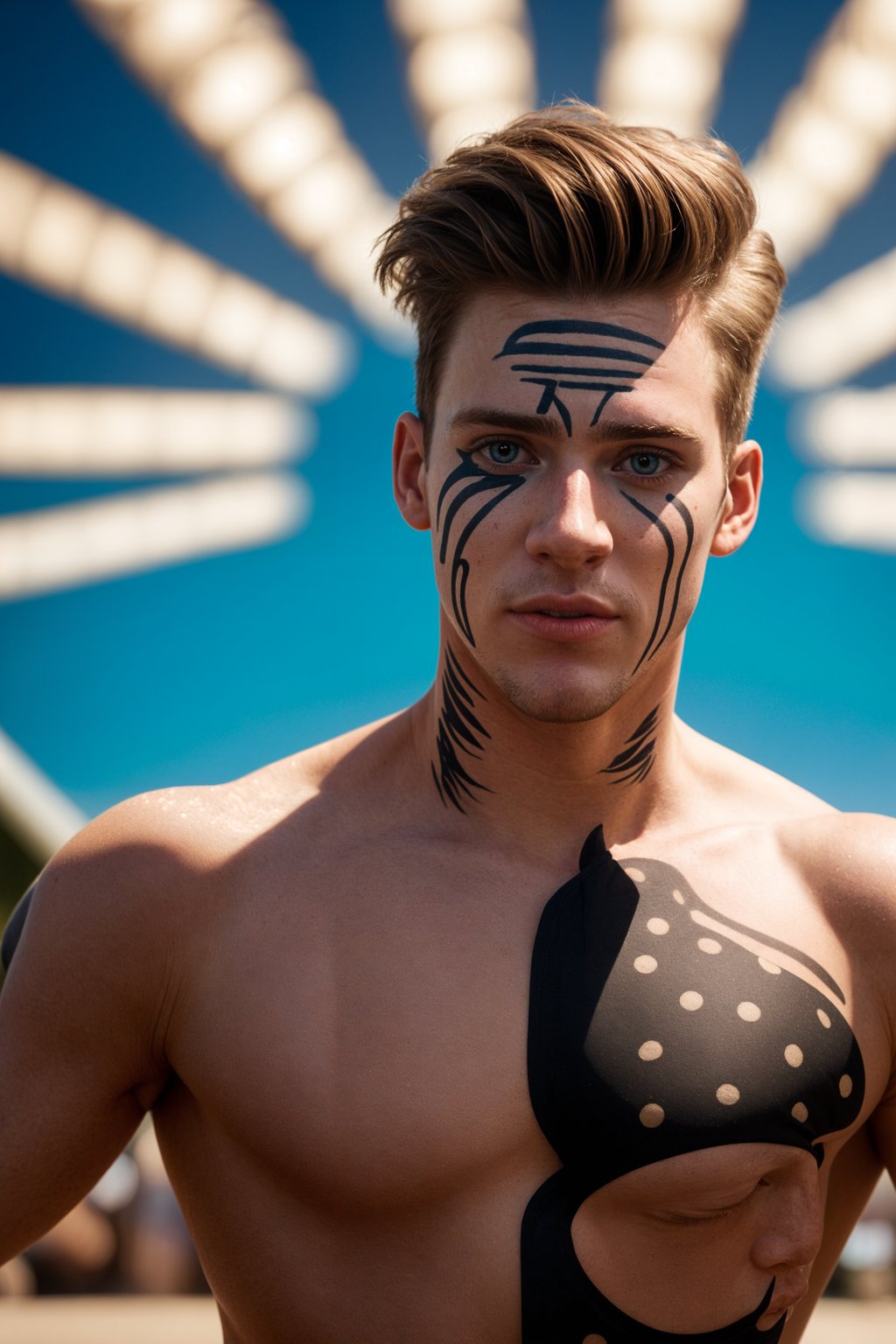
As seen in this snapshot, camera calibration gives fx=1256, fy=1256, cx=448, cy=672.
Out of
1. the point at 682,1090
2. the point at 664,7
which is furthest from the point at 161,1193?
the point at 664,7

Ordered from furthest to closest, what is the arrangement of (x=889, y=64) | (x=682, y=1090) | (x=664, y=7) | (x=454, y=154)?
1. (x=889, y=64)
2. (x=664, y=7)
3. (x=454, y=154)
4. (x=682, y=1090)

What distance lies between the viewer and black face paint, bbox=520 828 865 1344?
66.1 inches

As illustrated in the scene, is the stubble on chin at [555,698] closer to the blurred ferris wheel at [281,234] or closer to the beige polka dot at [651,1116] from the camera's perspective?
the beige polka dot at [651,1116]

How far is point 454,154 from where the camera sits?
202cm

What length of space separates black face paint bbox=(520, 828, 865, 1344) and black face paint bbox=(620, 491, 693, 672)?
35 centimetres

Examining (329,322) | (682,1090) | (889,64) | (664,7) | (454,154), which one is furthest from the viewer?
(329,322)

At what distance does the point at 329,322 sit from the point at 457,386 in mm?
3035

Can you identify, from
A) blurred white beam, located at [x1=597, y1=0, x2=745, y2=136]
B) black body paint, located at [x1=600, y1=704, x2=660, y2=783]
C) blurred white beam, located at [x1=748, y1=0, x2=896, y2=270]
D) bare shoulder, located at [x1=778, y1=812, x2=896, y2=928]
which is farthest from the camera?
blurred white beam, located at [x1=748, y1=0, x2=896, y2=270]

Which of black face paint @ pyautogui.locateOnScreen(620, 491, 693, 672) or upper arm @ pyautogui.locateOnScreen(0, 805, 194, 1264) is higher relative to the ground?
black face paint @ pyautogui.locateOnScreen(620, 491, 693, 672)

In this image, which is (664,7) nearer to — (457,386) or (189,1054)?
(457,386)

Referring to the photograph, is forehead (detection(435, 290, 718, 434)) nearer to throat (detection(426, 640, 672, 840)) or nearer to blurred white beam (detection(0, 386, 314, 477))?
throat (detection(426, 640, 672, 840))

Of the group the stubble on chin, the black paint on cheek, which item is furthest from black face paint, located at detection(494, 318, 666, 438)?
the stubble on chin

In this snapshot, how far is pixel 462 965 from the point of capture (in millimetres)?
1784

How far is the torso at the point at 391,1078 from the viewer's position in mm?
1679
